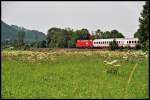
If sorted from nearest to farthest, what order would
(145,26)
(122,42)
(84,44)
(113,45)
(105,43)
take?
(145,26)
(113,45)
(122,42)
(105,43)
(84,44)

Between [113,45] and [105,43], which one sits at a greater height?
[105,43]

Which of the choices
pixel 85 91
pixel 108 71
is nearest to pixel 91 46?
pixel 108 71

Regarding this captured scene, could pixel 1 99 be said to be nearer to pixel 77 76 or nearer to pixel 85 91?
pixel 85 91

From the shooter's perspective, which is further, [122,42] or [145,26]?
[122,42]

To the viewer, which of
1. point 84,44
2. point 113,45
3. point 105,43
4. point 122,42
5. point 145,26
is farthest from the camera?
point 84,44

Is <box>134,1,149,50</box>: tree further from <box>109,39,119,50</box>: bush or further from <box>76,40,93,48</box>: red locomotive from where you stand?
<box>76,40,93,48</box>: red locomotive

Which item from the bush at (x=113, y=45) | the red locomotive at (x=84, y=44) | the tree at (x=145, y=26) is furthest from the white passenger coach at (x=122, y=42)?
the tree at (x=145, y=26)

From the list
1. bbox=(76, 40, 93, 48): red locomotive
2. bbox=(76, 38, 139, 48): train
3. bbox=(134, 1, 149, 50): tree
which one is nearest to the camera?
bbox=(134, 1, 149, 50): tree

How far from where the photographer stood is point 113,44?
96.4m

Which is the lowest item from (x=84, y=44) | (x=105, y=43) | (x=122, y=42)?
(x=84, y=44)

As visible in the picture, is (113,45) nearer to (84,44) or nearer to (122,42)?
(122,42)

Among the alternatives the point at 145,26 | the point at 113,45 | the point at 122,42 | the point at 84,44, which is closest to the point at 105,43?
the point at 122,42

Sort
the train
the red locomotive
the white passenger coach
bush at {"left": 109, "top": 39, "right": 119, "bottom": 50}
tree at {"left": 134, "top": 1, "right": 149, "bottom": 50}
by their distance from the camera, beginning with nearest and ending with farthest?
1. tree at {"left": 134, "top": 1, "right": 149, "bottom": 50}
2. bush at {"left": 109, "top": 39, "right": 119, "bottom": 50}
3. the white passenger coach
4. the train
5. the red locomotive

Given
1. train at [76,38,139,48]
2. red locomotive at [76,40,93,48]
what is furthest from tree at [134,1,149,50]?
red locomotive at [76,40,93,48]
